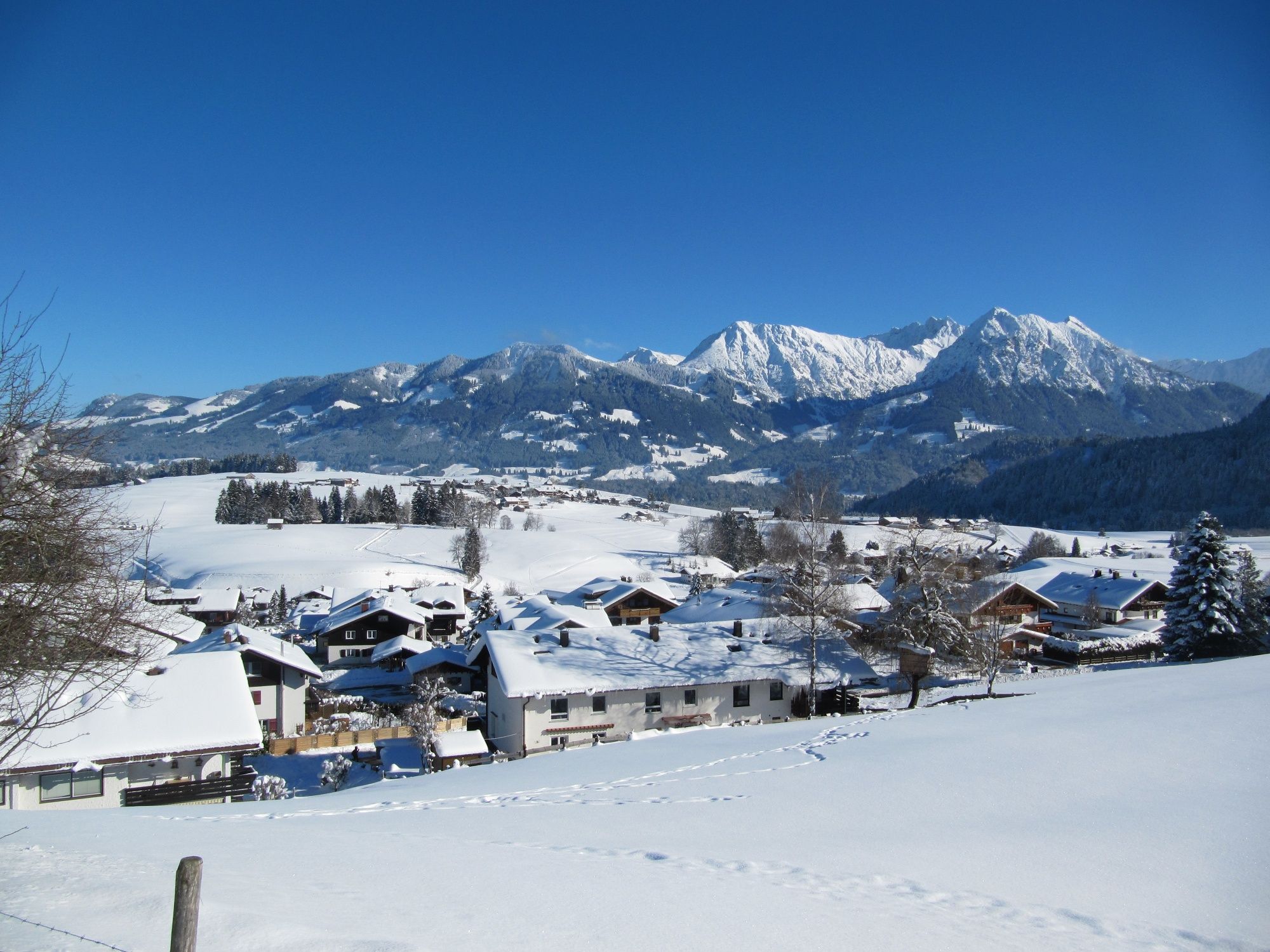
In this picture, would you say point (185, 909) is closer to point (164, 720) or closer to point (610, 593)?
point (164, 720)

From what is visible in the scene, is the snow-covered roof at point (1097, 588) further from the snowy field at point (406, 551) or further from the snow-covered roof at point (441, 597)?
the snow-covered roof at point (441, 597)

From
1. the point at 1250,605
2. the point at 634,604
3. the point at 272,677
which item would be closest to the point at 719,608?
the point at 634,604

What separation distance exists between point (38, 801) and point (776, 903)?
17181 mm

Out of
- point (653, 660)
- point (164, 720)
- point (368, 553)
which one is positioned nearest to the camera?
point (164, 720)

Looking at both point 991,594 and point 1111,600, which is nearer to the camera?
point 991,594

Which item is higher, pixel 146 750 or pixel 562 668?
pixel 562 668

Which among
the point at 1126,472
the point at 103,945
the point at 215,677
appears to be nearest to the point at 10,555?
the point at 103,945

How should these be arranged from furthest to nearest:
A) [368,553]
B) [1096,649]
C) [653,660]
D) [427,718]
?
[368,553]
[1096,649]
[653,660]
[427,718]

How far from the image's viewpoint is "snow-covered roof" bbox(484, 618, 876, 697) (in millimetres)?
22234

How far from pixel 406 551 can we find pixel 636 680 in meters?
75.3

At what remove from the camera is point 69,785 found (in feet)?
49.9

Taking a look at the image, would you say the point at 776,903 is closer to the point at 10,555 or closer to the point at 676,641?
the point at 10,555

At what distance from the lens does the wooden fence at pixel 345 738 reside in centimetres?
2378

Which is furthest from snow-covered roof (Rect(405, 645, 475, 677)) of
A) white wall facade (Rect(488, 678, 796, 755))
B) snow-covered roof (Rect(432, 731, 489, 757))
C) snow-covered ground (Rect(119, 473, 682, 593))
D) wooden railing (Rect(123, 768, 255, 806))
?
snow-covered ground (Rect(119, 473, 682, 593))
